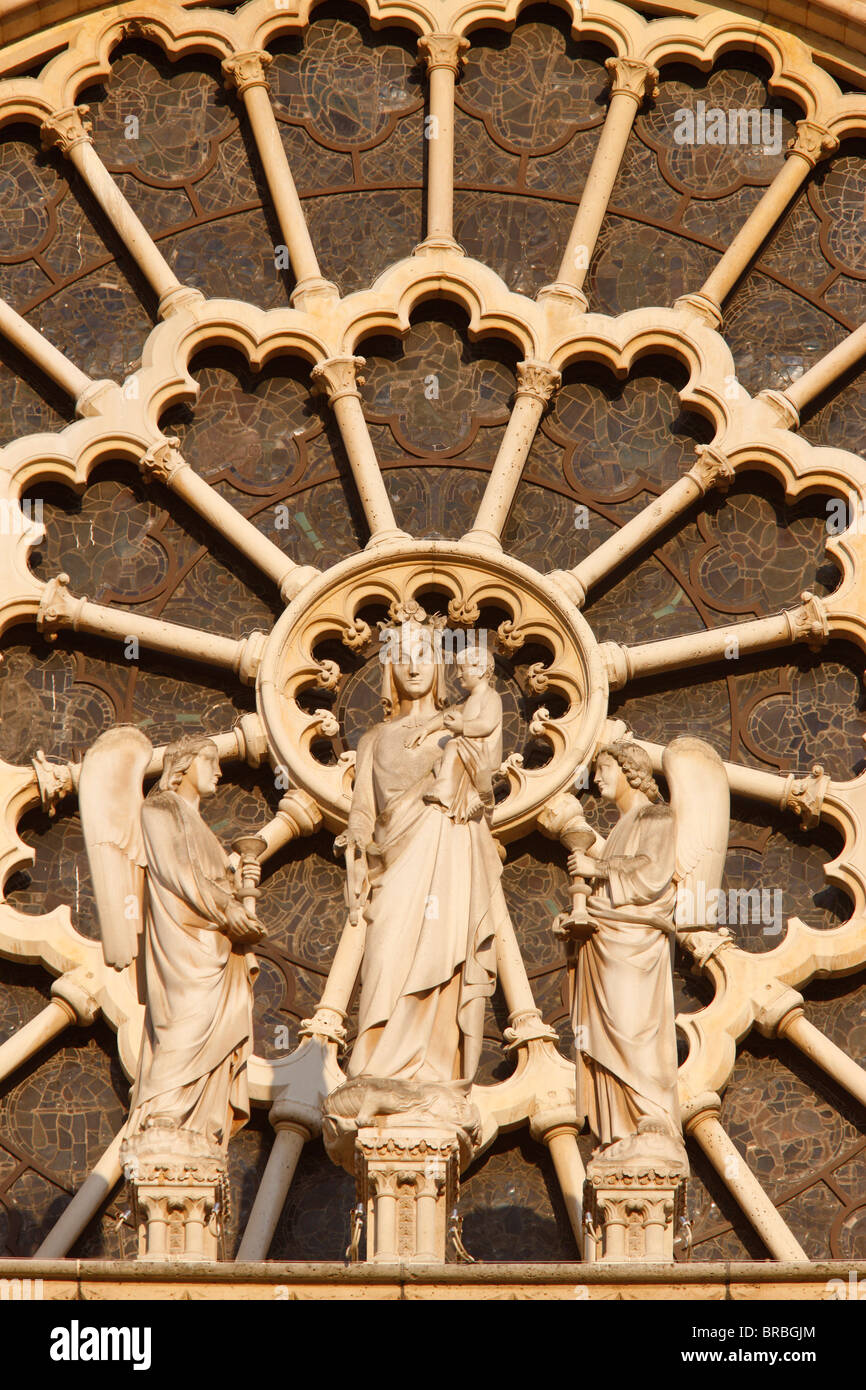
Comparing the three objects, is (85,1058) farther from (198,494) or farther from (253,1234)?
(198,494)

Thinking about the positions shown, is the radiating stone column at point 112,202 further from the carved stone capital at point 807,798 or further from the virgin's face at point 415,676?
the carved stone capital at point 807,798

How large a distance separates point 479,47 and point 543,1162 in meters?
7.26

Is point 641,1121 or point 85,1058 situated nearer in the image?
point 641,1121

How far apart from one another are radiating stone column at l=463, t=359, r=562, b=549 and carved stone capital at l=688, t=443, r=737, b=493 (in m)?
0.95

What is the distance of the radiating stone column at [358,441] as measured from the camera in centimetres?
2066

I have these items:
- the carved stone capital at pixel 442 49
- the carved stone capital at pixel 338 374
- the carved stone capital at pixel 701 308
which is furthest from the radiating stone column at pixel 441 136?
the carved stone capital at pixel 701 308

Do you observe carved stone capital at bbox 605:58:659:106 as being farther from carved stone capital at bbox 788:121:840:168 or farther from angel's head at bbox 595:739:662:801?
angel's head at bbox 595:739:662:801

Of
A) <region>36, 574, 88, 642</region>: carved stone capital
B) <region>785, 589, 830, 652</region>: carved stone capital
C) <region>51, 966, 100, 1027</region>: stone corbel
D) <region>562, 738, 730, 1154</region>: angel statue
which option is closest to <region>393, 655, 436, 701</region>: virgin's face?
<region>562, 738, 730, 1154</region>: angel statue

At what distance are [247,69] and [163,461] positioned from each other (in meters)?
2.79

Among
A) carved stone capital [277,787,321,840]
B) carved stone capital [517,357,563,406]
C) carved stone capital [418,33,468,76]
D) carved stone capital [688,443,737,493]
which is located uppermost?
carved stone capital [418,33,468,76]

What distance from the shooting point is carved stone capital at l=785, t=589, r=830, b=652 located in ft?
67.1
